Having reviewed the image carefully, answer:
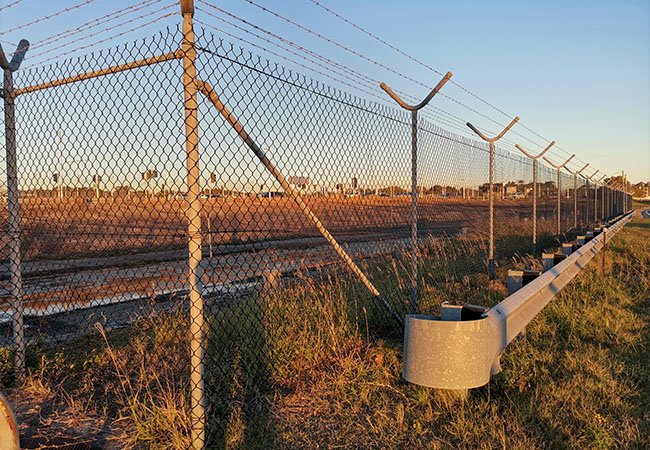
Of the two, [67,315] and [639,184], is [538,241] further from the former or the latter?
[639,184]

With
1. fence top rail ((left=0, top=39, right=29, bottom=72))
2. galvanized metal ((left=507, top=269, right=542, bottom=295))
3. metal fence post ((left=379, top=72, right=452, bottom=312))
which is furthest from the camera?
metal fence post ((left=379, top=72, right=452, bottom=312))

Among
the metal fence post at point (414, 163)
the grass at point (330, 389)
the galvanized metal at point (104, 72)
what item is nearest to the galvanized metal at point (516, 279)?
the grass at point (330, 389)

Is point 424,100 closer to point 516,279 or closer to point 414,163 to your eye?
point 414,163

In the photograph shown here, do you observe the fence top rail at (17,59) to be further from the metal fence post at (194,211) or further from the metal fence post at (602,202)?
the metal fence post at (602,202)

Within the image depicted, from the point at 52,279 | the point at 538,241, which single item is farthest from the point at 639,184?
the point at 52,279

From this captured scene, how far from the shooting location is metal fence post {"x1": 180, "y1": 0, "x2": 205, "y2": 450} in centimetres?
285

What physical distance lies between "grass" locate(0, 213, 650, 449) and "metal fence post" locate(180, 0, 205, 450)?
15 cm

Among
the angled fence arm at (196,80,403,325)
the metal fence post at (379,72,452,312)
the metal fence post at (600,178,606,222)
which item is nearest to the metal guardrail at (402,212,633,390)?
the angled fence arm at (196,80,403,325)

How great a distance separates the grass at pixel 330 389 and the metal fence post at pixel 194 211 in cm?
15

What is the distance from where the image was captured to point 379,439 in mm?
3080

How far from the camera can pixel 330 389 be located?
3809 mm

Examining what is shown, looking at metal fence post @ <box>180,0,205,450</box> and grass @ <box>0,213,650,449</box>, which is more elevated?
metal fence post @ <box>180,0,205,450</box>

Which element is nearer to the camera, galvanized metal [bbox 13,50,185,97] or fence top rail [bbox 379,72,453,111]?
galvanized metal [bbox 13,50,185,97]

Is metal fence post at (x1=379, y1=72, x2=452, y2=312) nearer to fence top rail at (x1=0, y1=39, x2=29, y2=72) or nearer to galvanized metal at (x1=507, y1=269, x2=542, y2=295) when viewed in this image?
galvanized metal at (x1=507, y1=269, x2=542, y2=295)
